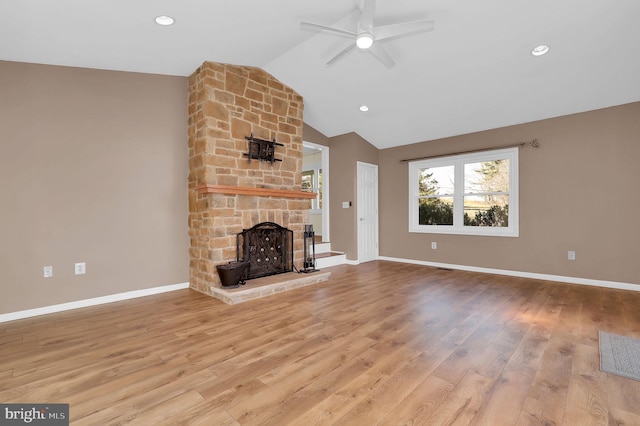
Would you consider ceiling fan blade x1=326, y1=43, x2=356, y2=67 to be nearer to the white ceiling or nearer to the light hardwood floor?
the white ceiling

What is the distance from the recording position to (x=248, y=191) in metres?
4.13

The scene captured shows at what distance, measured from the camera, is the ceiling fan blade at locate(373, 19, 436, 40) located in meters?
2.72

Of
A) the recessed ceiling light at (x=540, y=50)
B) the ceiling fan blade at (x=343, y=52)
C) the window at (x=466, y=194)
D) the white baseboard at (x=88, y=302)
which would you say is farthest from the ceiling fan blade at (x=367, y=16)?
the white baseboard at (x=88, y=302)

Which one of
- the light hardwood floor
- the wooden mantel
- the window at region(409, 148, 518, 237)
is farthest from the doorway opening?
the light hardwood floor

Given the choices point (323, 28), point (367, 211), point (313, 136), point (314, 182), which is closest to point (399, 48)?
point (323, 28)

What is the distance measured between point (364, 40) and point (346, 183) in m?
3.50

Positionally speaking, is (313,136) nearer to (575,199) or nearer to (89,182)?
(89,182)

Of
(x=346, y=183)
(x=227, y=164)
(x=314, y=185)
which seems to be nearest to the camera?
(x=227, y=164)

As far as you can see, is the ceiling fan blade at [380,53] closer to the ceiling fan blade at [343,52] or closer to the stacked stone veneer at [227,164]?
the ceiling fan blade at [343,52]

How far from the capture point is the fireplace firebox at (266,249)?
4.17m

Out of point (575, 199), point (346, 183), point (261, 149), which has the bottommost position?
point (575, 199)

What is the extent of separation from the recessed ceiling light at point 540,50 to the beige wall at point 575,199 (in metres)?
1.55

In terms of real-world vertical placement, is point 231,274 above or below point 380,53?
below

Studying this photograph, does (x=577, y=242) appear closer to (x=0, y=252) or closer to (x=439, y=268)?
(x=439, y=268)
